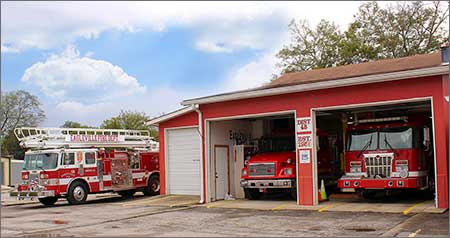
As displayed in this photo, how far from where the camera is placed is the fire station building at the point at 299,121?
14.9 m

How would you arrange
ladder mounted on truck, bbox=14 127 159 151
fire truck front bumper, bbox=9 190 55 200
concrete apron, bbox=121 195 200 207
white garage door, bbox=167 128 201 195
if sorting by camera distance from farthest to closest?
white garage door, bbox=167 128 201 195, ladder mounted on truck, bbox=14 127 159 151, fire truck front bumper, bbox=9 190 55 200, concrete apron, bbox=121 195 200 207

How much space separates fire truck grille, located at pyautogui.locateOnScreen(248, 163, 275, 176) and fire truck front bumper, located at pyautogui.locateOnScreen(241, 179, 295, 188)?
9.4 inches

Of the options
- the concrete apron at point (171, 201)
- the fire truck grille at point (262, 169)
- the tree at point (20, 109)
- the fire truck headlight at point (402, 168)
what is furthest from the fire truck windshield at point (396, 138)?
the tree at point (20, 109)

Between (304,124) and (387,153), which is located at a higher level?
(304,124)

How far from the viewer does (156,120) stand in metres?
23.4

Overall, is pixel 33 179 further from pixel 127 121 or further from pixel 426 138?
pixel 127 121

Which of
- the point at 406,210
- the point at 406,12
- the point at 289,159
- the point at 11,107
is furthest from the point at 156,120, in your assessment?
the point at 406,12

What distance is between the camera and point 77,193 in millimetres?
21656

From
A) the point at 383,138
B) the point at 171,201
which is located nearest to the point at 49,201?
the point at 171,201

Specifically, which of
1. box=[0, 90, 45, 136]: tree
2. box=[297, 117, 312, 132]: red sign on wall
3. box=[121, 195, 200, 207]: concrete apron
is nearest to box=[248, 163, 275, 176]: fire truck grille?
box=[297, 117, 312, 132]: red sign on wall

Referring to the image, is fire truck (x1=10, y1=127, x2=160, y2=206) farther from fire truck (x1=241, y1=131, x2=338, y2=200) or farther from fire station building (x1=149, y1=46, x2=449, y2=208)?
fire truck (x1=241, y1=131, x2=338, y2=200)

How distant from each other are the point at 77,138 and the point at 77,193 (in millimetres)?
2232

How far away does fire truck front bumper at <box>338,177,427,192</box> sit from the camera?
15867 millimetres

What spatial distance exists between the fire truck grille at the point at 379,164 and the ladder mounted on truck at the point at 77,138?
1145 cm
